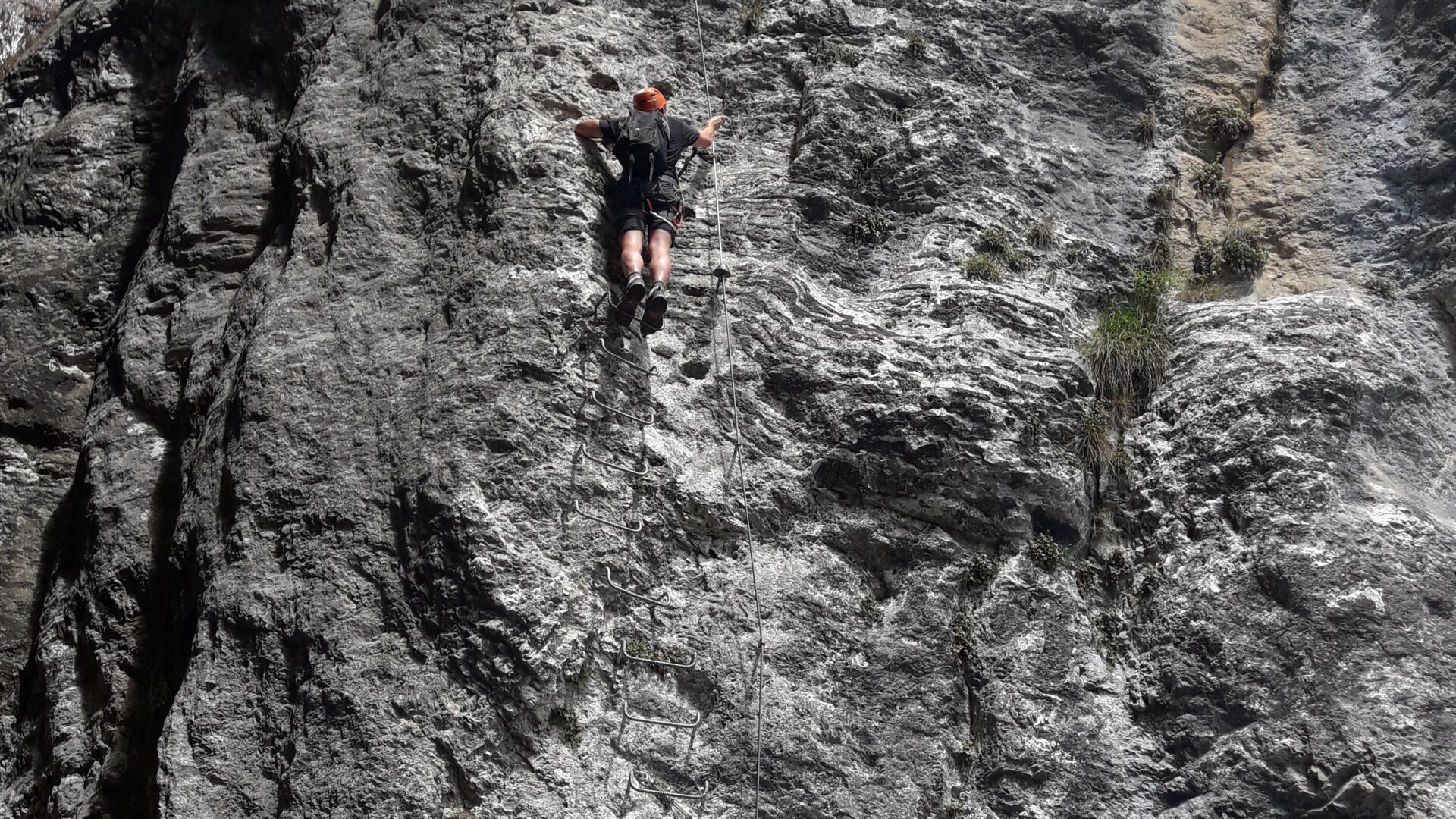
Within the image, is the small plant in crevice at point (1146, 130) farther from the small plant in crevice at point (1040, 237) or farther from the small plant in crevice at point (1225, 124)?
the small plant in crevice at point (1040, 237)

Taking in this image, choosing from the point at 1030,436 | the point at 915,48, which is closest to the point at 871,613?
the point at 1030,436

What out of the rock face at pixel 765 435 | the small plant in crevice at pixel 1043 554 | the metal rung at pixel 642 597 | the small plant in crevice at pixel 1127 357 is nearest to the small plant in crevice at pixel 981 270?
the rock face at pixel 765 435

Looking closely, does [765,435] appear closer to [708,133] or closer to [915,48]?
[708,133]

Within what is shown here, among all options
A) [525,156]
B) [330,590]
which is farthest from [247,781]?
[525,156]

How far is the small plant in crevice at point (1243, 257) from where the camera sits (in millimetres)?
9430

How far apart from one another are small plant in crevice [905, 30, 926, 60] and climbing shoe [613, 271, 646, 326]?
3795mm

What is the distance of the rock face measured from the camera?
23.3 ft

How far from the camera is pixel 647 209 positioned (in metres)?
8.59

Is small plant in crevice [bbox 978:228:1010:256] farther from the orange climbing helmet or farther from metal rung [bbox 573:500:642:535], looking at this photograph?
metal rung [bbox 573:500:642:535]

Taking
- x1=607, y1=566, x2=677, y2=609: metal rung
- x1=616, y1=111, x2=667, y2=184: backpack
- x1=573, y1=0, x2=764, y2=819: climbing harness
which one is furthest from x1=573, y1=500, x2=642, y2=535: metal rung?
x1=616, y1=111, x2=667, y2=184: backpack

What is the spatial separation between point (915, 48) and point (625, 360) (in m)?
4.30

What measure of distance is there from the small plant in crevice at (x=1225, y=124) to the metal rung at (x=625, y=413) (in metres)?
5.79

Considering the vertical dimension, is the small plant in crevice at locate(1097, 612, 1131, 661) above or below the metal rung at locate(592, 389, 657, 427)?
below

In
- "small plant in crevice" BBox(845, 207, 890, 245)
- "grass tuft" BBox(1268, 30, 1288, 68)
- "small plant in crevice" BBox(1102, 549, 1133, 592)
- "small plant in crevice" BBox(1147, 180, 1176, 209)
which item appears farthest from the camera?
"grass tuft" BBox(1268, 30, 1288, 68)
